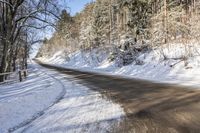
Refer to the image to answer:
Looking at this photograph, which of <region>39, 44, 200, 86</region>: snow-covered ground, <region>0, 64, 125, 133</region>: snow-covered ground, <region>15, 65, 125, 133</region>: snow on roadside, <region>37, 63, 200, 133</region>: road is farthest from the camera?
<region>39, 44, 200, 86</region>: snow-covered ground

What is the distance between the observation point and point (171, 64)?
23688mm

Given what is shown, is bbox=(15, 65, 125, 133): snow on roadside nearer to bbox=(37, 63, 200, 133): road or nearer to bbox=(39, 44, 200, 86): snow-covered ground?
bbox=(37, 63, 200, 133): road

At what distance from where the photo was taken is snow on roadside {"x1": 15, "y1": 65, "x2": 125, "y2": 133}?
711 centimetres

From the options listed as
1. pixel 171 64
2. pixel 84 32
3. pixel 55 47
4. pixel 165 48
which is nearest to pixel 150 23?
pixel 165 48

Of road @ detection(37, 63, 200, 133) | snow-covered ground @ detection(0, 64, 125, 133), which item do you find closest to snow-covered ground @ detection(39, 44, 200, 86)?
road @ detection(37, 63, 200, 133)

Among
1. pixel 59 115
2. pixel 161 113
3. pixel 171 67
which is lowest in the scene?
pixel 59 115

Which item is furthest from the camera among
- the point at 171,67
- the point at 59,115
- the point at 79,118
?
the point at 171,67

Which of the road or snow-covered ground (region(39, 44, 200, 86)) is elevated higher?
snow-covered ground (region(39, 44, 200, 86))

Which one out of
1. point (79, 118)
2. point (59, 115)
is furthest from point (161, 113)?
point (59, 115)

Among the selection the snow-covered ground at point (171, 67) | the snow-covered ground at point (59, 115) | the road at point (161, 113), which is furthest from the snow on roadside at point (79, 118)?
the snow-covered ground at point (171, 67)

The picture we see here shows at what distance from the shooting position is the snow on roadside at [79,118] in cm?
711

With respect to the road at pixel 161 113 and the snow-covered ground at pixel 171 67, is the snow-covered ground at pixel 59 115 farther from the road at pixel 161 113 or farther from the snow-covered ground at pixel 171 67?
the snow-covered ground at pixel 171 67

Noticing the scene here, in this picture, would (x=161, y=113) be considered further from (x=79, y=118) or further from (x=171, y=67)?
(x=171, y=67)

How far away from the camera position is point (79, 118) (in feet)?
27.1
